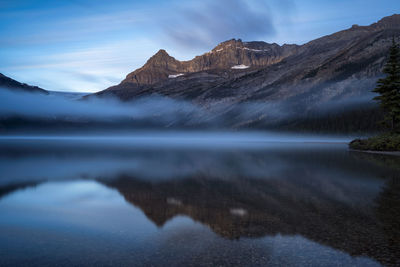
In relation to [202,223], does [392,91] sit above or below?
above

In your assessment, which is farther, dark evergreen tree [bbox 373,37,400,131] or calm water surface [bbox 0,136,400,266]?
dark evergreen tree [bbox 373,37,400,131]

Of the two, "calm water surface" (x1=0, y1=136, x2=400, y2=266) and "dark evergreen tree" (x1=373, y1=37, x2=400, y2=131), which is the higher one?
"dark evergreen tree" (x1=373, y1=37, x2=400, y2=131)

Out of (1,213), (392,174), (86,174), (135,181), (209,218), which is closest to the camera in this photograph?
(209,218)

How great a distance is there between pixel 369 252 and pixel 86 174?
26.4m

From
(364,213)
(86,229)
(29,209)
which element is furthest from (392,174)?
(29,209)

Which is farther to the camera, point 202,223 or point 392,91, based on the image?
point 392,91

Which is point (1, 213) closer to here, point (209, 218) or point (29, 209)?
point (29, 209)

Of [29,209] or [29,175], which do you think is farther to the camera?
[29,175]

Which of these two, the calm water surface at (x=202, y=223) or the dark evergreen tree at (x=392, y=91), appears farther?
the dark evergreen tree at (x=392, y=91)

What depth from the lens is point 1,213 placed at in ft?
51.4

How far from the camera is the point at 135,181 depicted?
25859 mm

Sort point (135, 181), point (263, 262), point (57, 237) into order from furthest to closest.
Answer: point (135, 181) < point (57, 237) < point (263, 262)

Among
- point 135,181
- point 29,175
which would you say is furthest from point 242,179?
point 29,175

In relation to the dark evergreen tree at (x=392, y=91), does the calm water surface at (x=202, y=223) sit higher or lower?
lower
